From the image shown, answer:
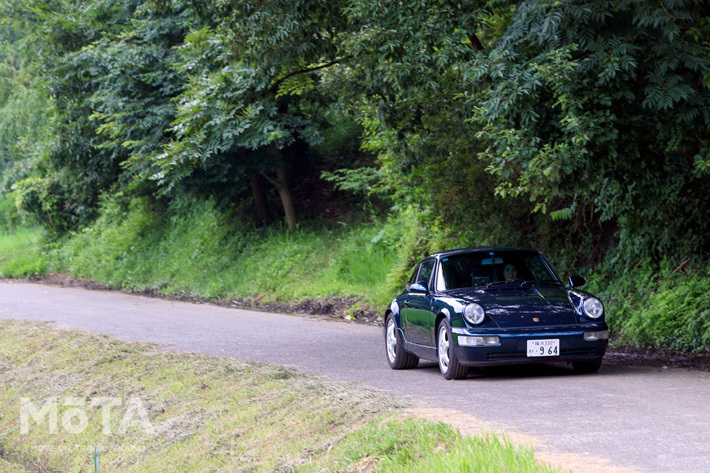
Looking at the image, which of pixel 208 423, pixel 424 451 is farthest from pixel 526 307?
pixel 424 451

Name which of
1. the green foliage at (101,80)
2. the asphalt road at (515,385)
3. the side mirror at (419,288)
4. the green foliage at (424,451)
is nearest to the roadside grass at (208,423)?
the green foliage at (424,451)

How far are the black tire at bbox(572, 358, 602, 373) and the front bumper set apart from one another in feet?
1.31

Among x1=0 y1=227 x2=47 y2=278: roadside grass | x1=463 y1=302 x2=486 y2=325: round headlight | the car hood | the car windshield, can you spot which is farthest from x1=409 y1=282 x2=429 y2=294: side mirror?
x1=0 y1=227 x2=47 y2=278: roadside grass

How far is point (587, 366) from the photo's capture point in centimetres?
985

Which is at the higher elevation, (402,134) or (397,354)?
(402,134)

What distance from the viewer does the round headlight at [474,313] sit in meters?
9.12

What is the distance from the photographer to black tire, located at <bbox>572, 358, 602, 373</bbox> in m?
9.57

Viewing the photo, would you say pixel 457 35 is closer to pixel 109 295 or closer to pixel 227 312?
pixel 227 312

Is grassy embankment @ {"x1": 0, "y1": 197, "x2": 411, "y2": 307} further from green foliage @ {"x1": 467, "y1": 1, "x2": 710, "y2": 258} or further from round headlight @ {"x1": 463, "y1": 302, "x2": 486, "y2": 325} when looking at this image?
round headlight @ {"x1": 463, "y1": 302, "x2": 486, "y2": 325}

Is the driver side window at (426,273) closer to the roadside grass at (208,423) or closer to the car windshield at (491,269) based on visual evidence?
the car windshield at (491,269)

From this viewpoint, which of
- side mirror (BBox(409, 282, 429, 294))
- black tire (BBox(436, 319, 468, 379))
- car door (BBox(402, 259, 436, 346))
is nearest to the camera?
black tire (BBox(436, 319, 468, 379))

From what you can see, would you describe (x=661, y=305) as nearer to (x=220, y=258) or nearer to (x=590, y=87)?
(x=590, y=87)

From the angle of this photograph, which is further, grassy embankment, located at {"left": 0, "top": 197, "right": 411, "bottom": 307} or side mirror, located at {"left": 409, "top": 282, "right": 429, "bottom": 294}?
grassy embankment, located at {"left": 0, "top": 197, "right": 411, "bottom": 307}

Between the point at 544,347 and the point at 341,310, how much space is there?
10.4 meters
